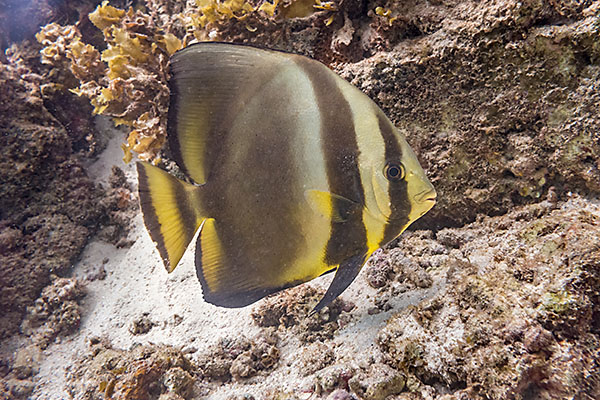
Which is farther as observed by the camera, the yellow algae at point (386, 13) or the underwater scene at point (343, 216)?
the yellow algae at point (386, 13)

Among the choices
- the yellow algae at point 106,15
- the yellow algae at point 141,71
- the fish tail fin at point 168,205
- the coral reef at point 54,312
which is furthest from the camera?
the yellow algae at point 106,15

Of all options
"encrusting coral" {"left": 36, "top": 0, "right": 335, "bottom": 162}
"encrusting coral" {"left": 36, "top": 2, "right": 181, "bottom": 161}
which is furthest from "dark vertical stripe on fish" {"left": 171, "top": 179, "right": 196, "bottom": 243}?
"encrusting coral" {"left": 36, "top": 2, "right": 181, "bottom": 161}

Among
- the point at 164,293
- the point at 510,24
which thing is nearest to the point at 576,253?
the point at 510,24

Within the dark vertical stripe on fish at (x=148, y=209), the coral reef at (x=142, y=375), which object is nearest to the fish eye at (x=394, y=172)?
the dark vertical stripe on fish at (x=148, y=209)

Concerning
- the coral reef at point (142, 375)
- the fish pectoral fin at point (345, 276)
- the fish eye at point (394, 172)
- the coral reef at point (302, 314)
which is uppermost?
the fish eye at point (394, 172)

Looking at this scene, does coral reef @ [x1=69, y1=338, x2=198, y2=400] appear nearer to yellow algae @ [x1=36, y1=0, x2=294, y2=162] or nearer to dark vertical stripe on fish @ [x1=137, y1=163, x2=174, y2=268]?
dark vertical stripe on fish @ [x1=137, y1=163, x2=174, y2=268]

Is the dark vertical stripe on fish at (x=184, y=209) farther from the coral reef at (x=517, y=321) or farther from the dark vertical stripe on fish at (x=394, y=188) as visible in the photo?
the coral reef at (x=517, y=321)
